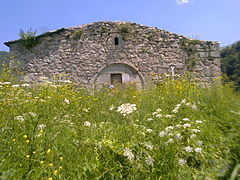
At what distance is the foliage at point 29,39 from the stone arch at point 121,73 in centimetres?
337

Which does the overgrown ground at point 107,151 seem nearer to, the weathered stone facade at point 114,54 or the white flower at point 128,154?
the white flower at point 128,154

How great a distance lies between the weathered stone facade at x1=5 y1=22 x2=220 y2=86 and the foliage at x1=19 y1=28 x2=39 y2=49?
0.32ft

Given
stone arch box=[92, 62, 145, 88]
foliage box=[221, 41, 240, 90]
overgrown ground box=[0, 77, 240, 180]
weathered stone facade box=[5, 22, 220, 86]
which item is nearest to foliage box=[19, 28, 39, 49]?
weathered stone facade box=[5, 22, 220, 86]

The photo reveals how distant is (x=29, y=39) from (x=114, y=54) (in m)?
4.12

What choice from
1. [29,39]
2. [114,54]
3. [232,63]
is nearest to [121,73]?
[114,54]

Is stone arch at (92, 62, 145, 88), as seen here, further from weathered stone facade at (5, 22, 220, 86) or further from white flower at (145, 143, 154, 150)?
white flower at (145, 143, 154, 150)

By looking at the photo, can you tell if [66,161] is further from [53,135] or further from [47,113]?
[47,113]

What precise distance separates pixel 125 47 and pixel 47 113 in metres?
7.19

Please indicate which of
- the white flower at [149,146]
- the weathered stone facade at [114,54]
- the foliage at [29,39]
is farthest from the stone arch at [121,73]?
the white flower at [149,146]

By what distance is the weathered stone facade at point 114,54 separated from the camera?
8999mm

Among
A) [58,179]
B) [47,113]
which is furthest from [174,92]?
[58,179]

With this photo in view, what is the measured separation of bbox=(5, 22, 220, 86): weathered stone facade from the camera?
8999 mm

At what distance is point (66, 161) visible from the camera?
1.87 metres

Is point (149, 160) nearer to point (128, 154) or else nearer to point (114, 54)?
point (128, 154)
